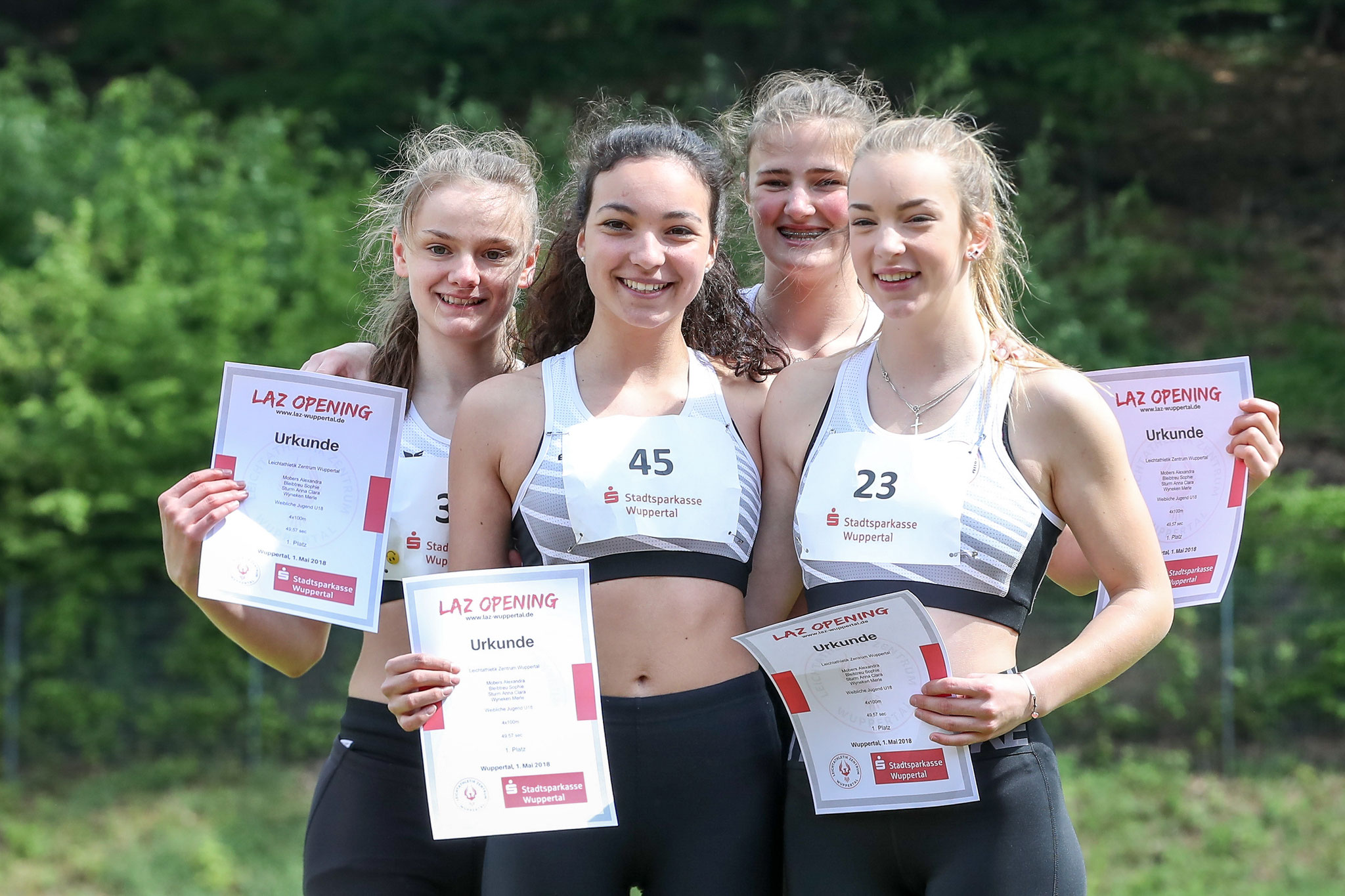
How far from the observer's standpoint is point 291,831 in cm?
897

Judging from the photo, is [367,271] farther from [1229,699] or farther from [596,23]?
[596,23]

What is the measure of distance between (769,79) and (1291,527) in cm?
711

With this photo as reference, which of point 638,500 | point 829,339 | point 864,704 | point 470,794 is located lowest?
point 470,794

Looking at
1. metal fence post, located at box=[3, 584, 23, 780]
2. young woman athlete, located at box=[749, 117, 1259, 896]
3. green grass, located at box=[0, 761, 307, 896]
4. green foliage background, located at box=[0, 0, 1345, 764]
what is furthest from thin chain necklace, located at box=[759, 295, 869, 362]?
metal fence post, located at box=[3, 584, 23, 780]

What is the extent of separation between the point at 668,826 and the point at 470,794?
15.2 inches

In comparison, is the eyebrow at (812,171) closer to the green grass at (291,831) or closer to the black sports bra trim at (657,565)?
the black sports bra trim at (657,565)

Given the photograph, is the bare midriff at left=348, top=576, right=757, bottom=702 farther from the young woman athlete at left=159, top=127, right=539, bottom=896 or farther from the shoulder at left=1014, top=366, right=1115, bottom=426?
the shoulder at left=1014, top=366, right=1115, bottom=426

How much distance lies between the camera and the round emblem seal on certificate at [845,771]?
2574 mm

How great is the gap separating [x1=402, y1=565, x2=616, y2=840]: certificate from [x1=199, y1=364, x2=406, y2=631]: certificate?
378 mm

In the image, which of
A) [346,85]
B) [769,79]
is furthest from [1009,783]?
[346,85]

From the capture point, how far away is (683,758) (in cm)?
268

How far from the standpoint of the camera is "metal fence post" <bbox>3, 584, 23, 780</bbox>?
31.2 feet

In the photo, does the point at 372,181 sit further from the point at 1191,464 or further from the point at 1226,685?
the point at 1191,464

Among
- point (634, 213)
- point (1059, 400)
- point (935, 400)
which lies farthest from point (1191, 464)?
point (634, 213)
